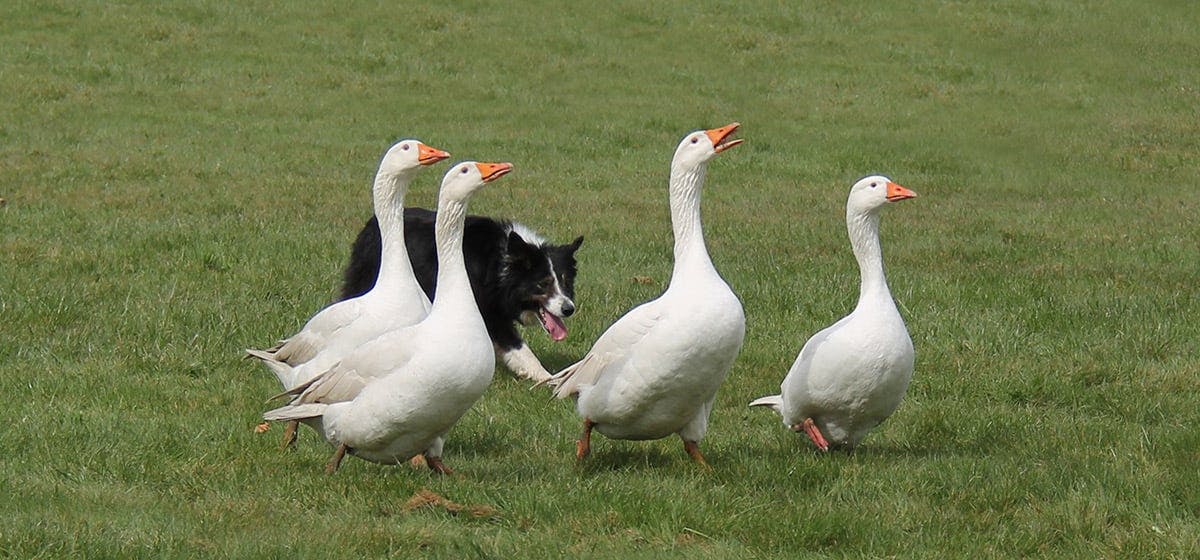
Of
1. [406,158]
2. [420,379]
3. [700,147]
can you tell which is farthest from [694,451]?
[406,158]

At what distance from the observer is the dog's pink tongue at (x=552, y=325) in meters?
10.2

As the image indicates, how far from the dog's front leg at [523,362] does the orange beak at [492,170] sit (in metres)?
3.09

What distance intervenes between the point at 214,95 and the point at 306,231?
31.6 feet

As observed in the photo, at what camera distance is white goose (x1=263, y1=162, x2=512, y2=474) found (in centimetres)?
617

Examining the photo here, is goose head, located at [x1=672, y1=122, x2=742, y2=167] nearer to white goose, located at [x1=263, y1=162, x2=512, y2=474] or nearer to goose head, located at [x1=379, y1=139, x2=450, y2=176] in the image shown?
white goose, located at [x1=263, y1=162, x2=512, y2=474]

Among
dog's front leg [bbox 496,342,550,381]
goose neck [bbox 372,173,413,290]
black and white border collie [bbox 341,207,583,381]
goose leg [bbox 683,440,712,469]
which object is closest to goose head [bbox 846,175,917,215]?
goose leg [bbox 683,440,712,469]

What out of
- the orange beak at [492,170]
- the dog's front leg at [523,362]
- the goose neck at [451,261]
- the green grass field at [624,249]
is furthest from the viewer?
the dog's front leg at [523,362]

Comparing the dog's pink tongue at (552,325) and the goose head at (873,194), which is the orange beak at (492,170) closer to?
the goose head at (873,194)

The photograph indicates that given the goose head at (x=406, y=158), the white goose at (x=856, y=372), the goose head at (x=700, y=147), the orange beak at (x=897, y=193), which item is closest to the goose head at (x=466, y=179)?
the goose head at (x=406, y=158)

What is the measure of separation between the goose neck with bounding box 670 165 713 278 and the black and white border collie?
3.00 m

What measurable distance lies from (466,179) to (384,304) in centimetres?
118

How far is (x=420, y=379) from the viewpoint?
615 centimetres

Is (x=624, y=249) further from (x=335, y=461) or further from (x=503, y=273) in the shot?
(x=335, y=461)

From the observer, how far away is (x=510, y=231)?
1039 centimetres
